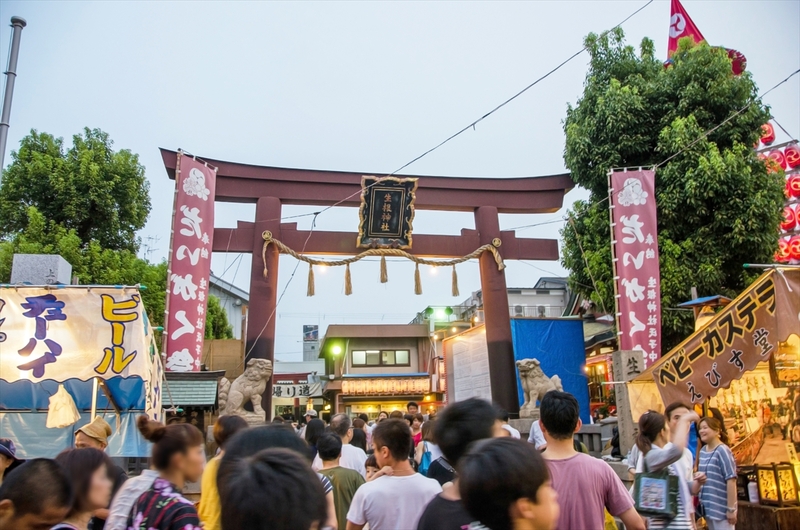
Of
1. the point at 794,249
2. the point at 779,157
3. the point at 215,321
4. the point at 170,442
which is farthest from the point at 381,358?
the point at 170,442

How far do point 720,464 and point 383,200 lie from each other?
35.9ft

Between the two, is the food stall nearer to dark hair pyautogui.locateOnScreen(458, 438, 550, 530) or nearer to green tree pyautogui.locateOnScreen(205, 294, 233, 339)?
dark hair pyautogui.locateOnScreen(458, 438, 550, 530)

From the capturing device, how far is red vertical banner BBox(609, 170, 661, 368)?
37.0 feet

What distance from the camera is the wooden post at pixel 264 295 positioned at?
13.6m

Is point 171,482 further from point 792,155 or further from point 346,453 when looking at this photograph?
point 792,155

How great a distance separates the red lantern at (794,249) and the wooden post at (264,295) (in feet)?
45.0

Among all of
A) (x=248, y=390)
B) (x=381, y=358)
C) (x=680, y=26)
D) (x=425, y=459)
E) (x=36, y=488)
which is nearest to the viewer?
(x=36, y=488)

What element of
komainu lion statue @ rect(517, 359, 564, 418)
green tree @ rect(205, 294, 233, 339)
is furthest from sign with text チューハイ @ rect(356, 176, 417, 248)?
green tree @ rect(205, 294, 233, 339)

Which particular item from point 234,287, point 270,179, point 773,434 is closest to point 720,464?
point 773,434

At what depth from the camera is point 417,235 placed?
49.7 feet

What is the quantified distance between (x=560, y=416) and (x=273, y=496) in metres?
1.73

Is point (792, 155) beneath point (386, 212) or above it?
above

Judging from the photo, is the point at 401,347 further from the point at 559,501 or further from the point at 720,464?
the point at 559,501

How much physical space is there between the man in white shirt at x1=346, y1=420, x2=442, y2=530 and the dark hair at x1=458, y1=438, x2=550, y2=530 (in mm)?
1243
